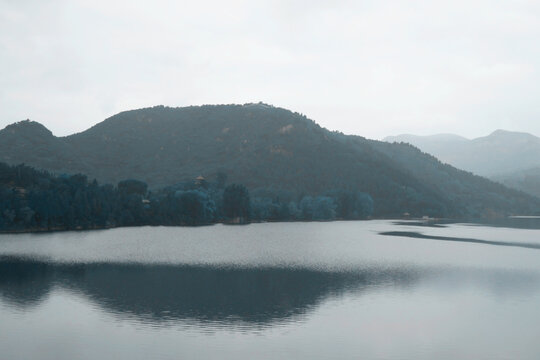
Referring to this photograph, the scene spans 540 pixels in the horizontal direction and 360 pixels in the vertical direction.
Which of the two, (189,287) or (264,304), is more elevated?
(189,287)

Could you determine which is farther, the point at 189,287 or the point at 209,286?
the point at 209,286

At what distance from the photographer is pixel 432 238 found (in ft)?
487

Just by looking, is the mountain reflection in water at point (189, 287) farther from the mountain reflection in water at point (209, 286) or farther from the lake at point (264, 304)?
the lake at point (264, 304)

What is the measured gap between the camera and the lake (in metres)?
43.2

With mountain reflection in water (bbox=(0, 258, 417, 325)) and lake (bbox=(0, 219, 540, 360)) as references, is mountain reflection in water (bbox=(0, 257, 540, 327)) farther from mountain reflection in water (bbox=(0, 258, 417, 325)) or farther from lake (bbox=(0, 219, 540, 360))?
lake (bbox=(0, 219, 540, 360))

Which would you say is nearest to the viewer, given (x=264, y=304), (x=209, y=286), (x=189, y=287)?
(x=264, y=304)

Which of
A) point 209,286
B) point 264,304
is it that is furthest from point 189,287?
point 264,304

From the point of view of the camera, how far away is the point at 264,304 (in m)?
58.8

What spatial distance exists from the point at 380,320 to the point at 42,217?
421ft

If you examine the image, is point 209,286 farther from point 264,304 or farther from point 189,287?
point 264,304

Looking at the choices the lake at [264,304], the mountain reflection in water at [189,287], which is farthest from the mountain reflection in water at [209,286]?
the lake at [264,304]

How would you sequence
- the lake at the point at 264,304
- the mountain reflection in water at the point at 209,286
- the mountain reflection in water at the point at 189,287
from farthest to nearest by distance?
the mountain reflection in water at the point at 189,287
the mountain reflection in water at the point at 209,286
the lake at the point at 264,304

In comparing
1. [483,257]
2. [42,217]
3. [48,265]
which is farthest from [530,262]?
[42,217]

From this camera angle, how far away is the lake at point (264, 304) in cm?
4316
